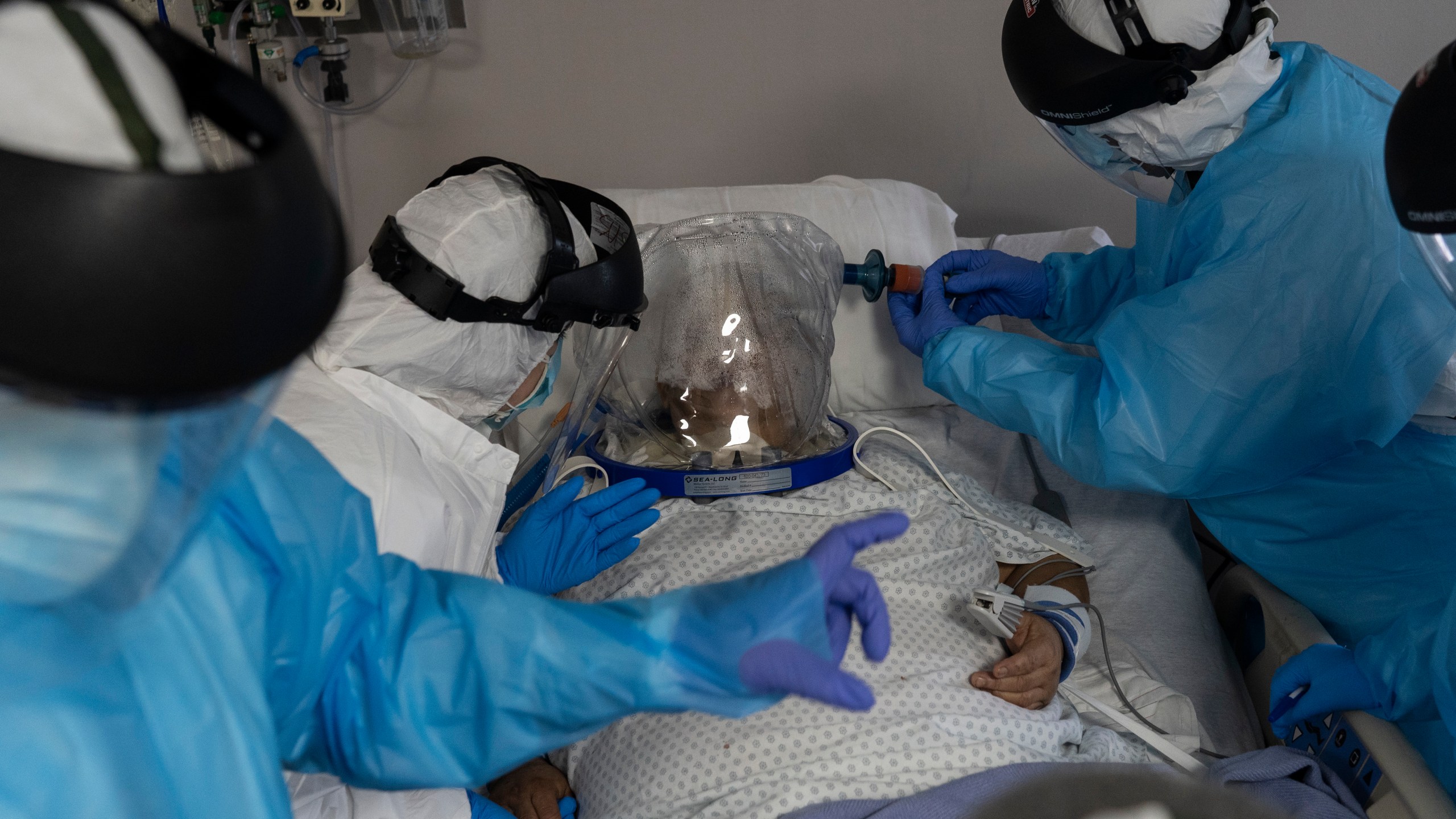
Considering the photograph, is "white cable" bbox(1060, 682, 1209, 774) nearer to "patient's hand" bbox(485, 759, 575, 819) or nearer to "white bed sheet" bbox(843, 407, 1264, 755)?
"white bed sheet" bbox(843, 407, 1264, 755)

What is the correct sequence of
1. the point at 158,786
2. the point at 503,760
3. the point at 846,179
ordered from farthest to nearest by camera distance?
the point at 846,179 < the point at 503,760 < the point at 158,786

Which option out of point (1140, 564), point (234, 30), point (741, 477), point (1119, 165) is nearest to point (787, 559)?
point (741, 477)

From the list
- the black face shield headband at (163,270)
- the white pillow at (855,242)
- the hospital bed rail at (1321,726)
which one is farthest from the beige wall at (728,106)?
the black face shield headband at (163,270)

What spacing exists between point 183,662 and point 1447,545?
1424mm

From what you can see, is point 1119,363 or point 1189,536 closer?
point 1119,363

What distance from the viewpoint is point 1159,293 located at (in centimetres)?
143

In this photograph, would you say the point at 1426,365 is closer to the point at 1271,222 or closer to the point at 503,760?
the point at 1271,222

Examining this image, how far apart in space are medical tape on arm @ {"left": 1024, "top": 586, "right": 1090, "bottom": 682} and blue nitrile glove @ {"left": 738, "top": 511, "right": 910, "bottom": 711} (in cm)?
63

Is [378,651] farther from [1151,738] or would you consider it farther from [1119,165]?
[1119,165]

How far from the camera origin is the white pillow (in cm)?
195

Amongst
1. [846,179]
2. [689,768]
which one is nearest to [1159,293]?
[846,179]

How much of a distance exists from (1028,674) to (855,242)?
3.18ft

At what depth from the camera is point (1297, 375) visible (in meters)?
1.31

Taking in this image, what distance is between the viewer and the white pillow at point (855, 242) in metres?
1.95
